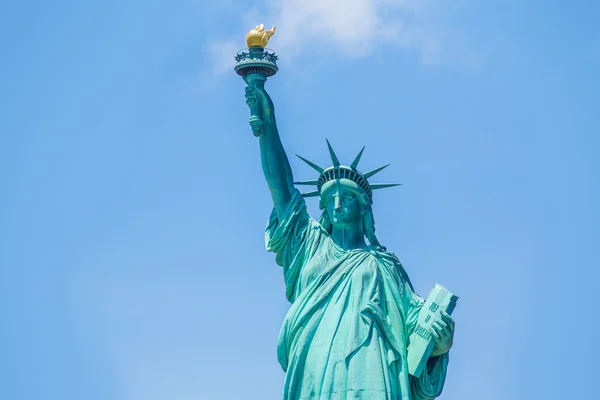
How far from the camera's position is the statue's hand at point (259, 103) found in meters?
26.9

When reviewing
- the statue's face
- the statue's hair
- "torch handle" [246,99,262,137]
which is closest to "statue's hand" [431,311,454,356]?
the statue's hair

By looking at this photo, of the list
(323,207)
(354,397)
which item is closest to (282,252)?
(323,207)

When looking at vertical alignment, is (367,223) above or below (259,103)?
below

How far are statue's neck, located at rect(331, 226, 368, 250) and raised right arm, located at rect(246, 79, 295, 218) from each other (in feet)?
2.24

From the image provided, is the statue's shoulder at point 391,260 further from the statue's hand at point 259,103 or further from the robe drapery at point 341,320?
the statue's hand at point 259,103

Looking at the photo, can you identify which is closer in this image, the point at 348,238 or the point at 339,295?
the point at 339,295

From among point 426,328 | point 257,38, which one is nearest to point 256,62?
point 257,38

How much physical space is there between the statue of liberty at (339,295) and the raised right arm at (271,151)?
12mm

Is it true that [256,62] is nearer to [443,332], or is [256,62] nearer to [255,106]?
[255,106]

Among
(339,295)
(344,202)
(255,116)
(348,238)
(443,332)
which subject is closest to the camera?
(443,332)

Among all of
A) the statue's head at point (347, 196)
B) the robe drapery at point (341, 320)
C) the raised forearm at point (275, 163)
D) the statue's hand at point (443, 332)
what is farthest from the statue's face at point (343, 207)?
the statue's hand at point (443, 332)

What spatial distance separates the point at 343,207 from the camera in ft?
88.5

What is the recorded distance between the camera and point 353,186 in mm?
26969

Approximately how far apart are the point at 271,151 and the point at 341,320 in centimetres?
223
